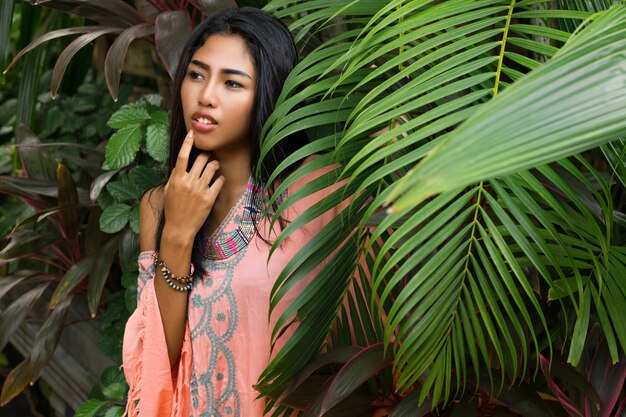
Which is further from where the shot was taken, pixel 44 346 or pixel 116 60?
pixel 44 346

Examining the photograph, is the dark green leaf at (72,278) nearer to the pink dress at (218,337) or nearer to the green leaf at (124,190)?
the green leaf at (124,190)

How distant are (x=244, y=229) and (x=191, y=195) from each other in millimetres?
101

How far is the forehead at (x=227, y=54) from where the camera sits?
1157mm

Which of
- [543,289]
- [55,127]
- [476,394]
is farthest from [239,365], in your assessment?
[55,127]

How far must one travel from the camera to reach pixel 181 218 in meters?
1.20

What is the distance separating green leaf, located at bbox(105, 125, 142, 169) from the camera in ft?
5.45

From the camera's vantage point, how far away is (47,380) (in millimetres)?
2586

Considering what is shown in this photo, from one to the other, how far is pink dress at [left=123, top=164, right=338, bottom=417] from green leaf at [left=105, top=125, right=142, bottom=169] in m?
0.40

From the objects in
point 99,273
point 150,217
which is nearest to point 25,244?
point 99,273

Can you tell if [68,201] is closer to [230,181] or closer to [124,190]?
[124,190]

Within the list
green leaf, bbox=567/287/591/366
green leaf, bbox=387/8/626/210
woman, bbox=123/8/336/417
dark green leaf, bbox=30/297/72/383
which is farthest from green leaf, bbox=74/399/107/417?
green leaf, bbox=387/8/626/210

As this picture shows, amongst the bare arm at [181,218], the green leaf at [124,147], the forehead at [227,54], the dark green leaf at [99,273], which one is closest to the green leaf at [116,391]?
the dark green leaf at [99,273]

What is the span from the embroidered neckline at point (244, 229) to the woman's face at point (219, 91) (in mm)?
99

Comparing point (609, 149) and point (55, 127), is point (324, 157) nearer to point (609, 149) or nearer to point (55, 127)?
point (609, 149)
